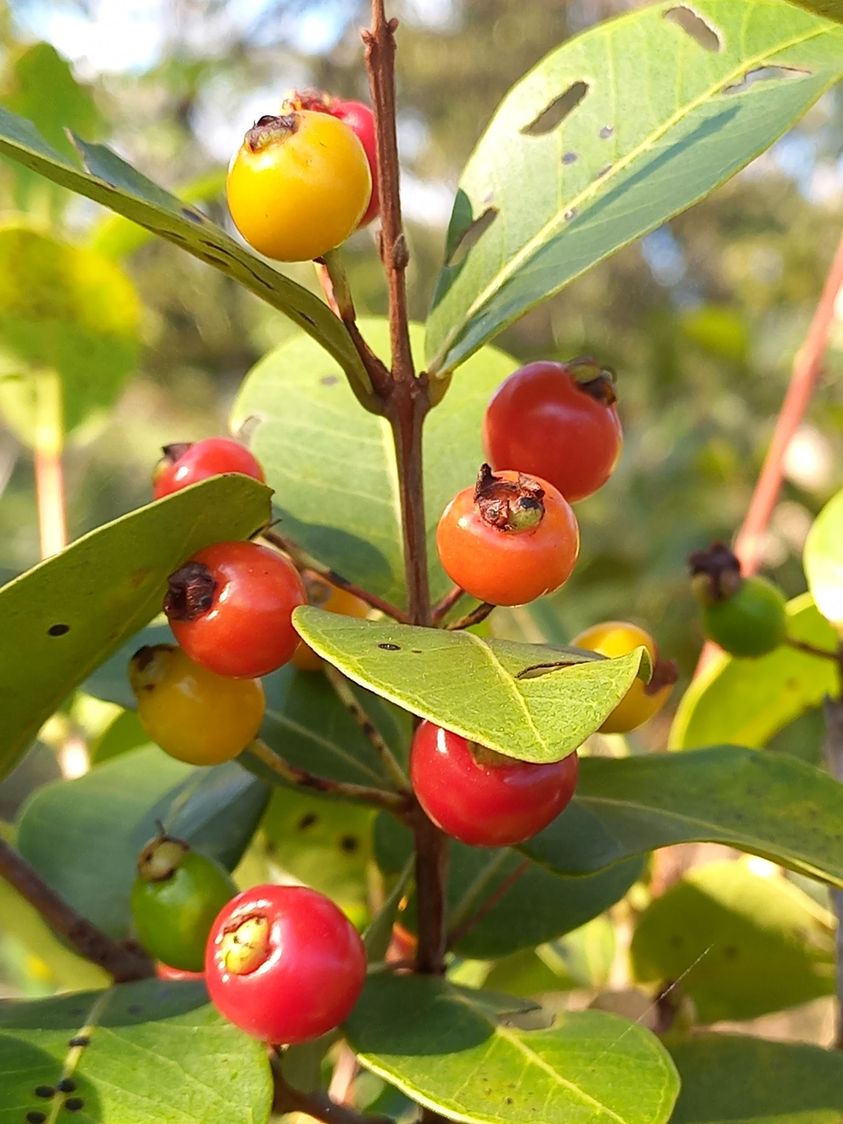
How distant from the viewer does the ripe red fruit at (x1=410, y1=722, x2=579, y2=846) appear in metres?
0.54

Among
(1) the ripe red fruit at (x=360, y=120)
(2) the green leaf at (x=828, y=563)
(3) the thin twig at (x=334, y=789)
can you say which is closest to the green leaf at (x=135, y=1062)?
(3) the thin twig at (x=334, y=789)

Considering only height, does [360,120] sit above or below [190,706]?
above

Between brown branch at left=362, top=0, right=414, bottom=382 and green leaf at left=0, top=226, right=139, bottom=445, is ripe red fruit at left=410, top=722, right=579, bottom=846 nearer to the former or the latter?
brown branch at left=362, top=0, right=414, bottom=382

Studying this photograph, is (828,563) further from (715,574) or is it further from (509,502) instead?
(509,502)

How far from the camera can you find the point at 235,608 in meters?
0.58

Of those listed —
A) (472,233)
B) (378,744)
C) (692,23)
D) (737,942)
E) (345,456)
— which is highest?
(692,23)

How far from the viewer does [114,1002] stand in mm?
666

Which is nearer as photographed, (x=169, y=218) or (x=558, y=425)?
(x=169, y=218)

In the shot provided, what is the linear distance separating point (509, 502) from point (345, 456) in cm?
37

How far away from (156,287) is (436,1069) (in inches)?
266

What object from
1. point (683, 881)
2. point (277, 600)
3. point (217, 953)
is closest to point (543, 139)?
point (277, 600)

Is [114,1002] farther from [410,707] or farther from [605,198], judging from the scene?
[605,198]

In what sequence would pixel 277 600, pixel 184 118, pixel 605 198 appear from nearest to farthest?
pixel 277 600, pixel 605 198, pixel 184 118

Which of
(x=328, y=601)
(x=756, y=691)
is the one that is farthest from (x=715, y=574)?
(x=328, y=601)
